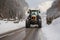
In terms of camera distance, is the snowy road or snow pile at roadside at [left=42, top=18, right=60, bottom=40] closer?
snow pile at roadside at [left=42, top=18, right=60, bottom=40]

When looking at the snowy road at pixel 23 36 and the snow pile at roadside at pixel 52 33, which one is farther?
the snowy road at pixel 23 36

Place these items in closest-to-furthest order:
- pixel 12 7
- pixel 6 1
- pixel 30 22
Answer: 1. pixel 30 22
2. pixel 6 1
3. pixel 12 7

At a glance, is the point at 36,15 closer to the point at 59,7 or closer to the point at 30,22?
the point at 30,22

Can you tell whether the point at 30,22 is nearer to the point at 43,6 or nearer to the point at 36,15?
the point at 36,15

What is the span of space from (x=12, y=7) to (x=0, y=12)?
27.5 feet

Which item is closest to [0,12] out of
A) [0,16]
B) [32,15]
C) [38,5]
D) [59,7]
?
[0,16]

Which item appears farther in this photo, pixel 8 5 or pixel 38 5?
pixel 38 5

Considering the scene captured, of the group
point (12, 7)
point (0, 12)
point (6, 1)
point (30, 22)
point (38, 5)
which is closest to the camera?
point (30, 22)

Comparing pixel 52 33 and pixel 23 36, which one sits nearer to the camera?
pixel 23 36

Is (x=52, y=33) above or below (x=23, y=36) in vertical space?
above

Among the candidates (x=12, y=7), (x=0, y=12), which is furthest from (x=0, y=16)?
(x=12, y=7)

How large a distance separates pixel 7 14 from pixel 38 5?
141m

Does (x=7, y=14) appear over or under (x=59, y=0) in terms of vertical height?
under

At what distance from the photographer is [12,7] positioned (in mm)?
57281
